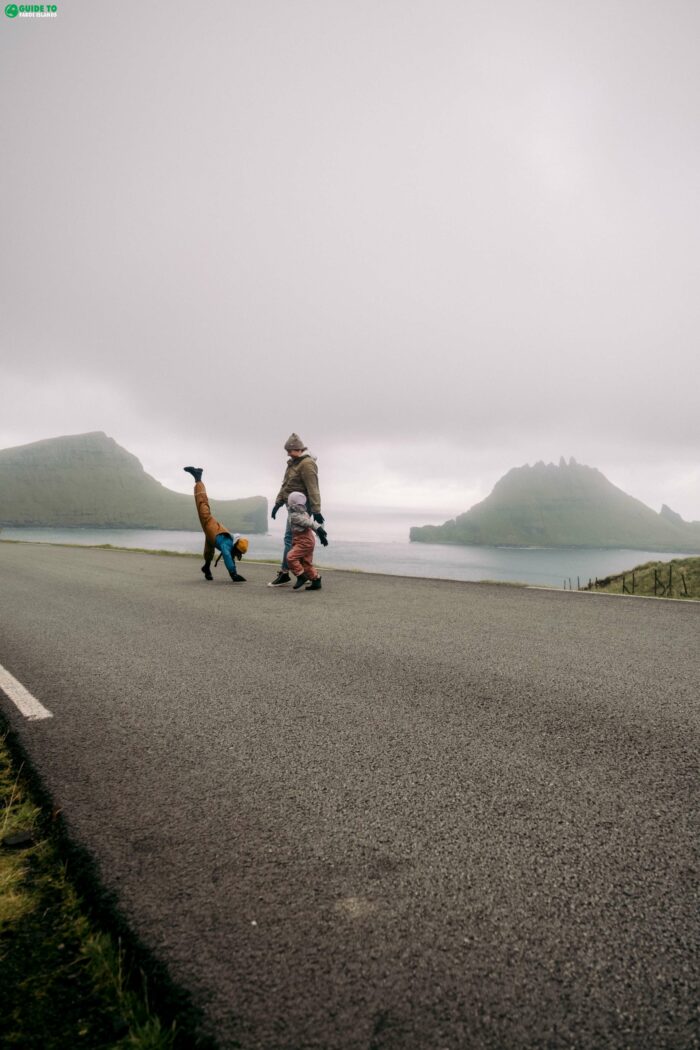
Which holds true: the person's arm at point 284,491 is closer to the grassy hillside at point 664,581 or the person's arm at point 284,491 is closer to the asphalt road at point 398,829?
the asphalt road at point 398,829

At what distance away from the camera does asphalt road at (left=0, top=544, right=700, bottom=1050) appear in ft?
4.14

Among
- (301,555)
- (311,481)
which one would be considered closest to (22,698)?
(301,555)

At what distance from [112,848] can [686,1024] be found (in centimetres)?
180

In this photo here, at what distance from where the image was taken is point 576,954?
4.57ft

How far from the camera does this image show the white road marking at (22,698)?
129 inches

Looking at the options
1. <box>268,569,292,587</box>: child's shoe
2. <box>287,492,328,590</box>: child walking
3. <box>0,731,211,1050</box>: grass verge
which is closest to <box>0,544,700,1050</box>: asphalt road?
<box>0,731,211,1050</box>: grass verge

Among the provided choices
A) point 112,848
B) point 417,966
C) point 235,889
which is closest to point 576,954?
point 417,966

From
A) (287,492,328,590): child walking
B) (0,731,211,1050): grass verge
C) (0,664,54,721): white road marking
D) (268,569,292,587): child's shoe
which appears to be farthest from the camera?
(268,569,292,587): child's shoe

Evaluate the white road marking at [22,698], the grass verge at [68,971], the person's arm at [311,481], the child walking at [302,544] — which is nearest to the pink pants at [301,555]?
the child walking at [302,544]

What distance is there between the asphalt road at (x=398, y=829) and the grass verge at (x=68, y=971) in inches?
3.4

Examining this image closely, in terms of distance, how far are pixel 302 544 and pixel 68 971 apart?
26.7 feet

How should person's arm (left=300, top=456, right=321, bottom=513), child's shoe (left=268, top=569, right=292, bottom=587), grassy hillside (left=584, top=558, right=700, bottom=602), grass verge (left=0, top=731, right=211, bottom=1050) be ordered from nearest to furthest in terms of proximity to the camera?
A: 1. grass verge (left=0, top=731, right=211, bottom=1050)
2. person's arm (left=300, top=456, right=321, bottom=513)
3. child's shoe (left=268, top=569, right=292, bottom=587)
4. grassy hillside (left=584, top=558, right=700, bottom=602)

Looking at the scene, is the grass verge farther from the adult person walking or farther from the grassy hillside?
the grassy hillside

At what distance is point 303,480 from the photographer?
9891mm
